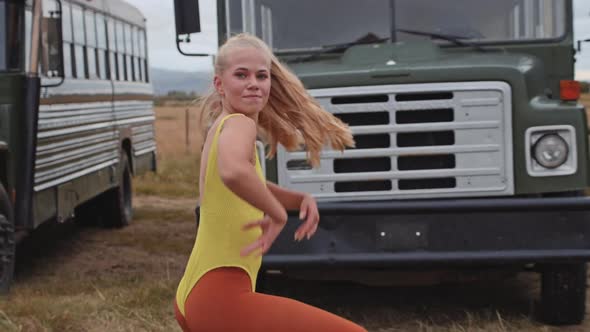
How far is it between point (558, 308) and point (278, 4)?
2.48 metres

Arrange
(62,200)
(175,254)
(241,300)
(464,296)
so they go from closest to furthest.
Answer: (241,300) < (464,296) < (62,200) < (175,254)

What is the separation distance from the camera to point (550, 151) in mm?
5707

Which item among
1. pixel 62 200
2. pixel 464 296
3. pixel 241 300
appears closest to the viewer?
pixel 241 300

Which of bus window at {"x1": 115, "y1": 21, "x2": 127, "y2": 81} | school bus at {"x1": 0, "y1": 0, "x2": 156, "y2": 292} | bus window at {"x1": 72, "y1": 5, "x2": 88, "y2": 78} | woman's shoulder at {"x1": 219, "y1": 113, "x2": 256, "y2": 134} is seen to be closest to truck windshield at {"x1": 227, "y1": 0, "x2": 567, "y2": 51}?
school bus at {"x1": 0, "y1": 0, "x2": 156, "y2": 292}

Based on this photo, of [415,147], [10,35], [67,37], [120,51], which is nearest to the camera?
[415,147]

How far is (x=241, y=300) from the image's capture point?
261cm

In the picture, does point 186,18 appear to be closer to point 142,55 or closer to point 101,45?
point 101,45

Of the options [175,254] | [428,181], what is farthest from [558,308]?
[175,254]

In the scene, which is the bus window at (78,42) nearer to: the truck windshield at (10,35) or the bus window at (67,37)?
the bus window at (67,37)

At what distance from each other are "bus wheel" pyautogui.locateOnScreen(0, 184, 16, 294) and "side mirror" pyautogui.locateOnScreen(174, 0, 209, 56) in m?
1.88

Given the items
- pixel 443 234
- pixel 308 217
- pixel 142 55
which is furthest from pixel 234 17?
pixel 142 55

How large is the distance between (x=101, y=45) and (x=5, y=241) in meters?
4.37

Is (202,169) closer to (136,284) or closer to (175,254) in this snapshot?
(136,284)

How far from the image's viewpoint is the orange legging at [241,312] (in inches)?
102
